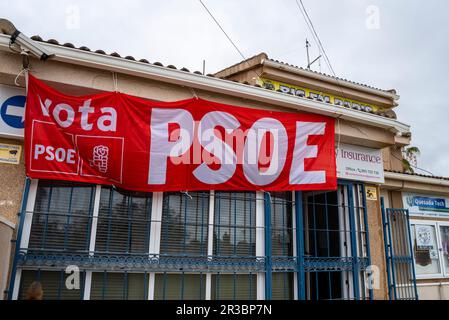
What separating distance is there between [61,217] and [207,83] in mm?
2598

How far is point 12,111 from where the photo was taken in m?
4.30

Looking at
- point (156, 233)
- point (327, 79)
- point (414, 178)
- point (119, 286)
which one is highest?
point (327, 79)

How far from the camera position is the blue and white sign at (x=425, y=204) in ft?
27.7

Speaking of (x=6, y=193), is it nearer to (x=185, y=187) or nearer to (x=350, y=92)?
(x=185, y=187)

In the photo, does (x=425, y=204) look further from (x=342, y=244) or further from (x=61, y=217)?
(x=61, y=217)

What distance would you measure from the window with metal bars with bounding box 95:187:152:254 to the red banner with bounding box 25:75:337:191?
35 cm

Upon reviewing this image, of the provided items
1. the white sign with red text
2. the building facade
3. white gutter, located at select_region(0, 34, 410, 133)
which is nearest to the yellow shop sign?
the white sign with red text

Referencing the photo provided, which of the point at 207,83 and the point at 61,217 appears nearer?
the point at 61,217

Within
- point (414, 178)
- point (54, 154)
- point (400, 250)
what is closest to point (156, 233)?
point (54, 154)

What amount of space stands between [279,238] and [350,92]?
8531 mm

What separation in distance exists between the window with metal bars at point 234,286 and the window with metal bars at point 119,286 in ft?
3.29

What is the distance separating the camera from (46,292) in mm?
4230
